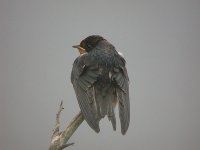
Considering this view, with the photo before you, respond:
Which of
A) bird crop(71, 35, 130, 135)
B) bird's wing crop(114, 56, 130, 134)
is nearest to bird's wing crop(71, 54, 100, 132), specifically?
bird crop(71, 35, 130, 135)

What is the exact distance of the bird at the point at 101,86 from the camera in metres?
2.92

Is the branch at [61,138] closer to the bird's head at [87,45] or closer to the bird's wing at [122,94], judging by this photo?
the bird's wing at [122,94]

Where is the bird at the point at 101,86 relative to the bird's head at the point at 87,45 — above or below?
below

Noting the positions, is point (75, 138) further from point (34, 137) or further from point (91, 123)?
point (91, 123)

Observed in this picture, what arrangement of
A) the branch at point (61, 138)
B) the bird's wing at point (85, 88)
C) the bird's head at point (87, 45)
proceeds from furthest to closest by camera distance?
the bird's head at point (87, 45) → the bird's wing at point (85, 88) → the branch at point (61, 138)

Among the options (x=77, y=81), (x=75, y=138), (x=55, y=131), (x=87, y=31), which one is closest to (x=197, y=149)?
(x=75, y=138)

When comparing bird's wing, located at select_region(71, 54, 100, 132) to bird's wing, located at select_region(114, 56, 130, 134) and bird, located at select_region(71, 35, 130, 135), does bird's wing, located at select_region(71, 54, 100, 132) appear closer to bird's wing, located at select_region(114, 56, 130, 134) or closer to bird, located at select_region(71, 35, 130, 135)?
bird, located at select_region(71, 35, 130, 135)

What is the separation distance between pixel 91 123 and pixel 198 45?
226cm

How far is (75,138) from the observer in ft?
14.0

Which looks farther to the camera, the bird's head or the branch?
the bird's head

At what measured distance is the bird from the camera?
2924mm

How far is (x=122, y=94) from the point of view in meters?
3.08

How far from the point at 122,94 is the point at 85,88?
0.17 metres

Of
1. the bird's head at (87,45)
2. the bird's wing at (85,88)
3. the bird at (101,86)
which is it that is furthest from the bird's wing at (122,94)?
the bird's head at (87,45)
